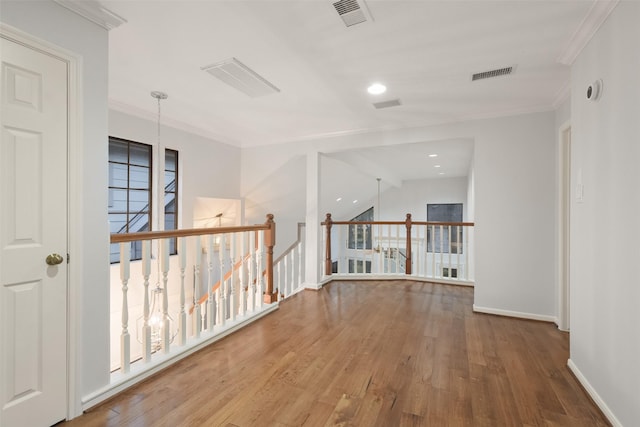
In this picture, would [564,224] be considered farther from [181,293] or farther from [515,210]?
[181,293]

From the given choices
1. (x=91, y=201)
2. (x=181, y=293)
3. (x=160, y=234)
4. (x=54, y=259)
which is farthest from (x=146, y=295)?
(x=91, y=201)

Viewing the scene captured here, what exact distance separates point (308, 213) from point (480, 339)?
2783mm

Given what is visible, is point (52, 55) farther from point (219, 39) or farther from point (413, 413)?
point (413, 413)

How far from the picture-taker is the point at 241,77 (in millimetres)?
2660

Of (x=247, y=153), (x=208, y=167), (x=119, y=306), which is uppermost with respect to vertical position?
(x=247, y=153)

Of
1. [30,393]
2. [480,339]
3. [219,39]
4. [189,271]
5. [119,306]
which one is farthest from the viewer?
[189,271]

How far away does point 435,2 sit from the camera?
1.72m

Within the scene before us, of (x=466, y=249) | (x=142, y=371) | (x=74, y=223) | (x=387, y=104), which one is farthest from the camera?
(x=466, y=249)

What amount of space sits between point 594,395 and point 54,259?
3.30 metres

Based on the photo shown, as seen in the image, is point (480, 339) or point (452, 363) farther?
point (480, 339)

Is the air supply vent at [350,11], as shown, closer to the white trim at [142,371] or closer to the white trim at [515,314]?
the white trim at [142,371]

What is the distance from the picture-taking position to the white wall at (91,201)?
1.69 m

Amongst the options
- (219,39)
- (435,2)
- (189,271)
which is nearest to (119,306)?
(189,271)

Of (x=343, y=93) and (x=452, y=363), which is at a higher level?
(x=343, y=93)
